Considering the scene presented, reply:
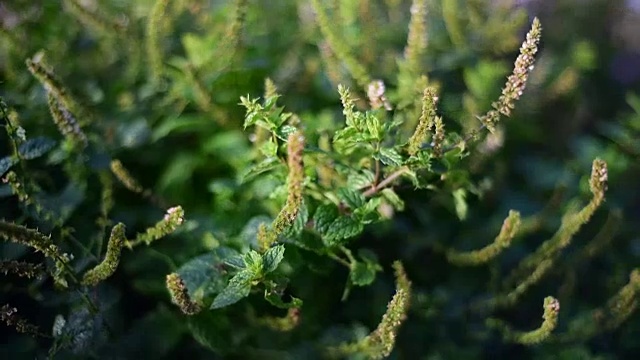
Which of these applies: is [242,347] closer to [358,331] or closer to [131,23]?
[358,331]

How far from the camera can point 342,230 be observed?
1098 millimetres

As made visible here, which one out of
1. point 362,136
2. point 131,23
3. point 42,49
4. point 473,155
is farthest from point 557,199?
point 42,49

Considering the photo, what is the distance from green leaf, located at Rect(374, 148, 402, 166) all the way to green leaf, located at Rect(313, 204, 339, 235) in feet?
0.45

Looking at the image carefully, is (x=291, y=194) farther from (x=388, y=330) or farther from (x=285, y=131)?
(x=388, y=330)

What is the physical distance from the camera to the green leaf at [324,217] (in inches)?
43.9

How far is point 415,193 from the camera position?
1237mm

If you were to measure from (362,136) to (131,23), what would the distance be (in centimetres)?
84

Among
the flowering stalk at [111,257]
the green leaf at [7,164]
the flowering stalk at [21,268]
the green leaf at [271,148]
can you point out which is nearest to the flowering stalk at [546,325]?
the green leaf at [271,148]

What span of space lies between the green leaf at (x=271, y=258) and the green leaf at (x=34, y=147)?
0.43 m

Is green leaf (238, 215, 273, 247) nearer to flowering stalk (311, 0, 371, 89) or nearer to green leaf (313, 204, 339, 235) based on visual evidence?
green leaf (313, 204, 339, 235)

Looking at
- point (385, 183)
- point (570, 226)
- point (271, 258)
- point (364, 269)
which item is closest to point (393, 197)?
point (385, 183)

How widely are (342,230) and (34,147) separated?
53 cm

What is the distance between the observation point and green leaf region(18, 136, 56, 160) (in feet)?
3.93

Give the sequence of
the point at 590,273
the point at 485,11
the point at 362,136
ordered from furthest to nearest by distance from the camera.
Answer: the point at 485,11
the point at 590,273
the point at 362,136
